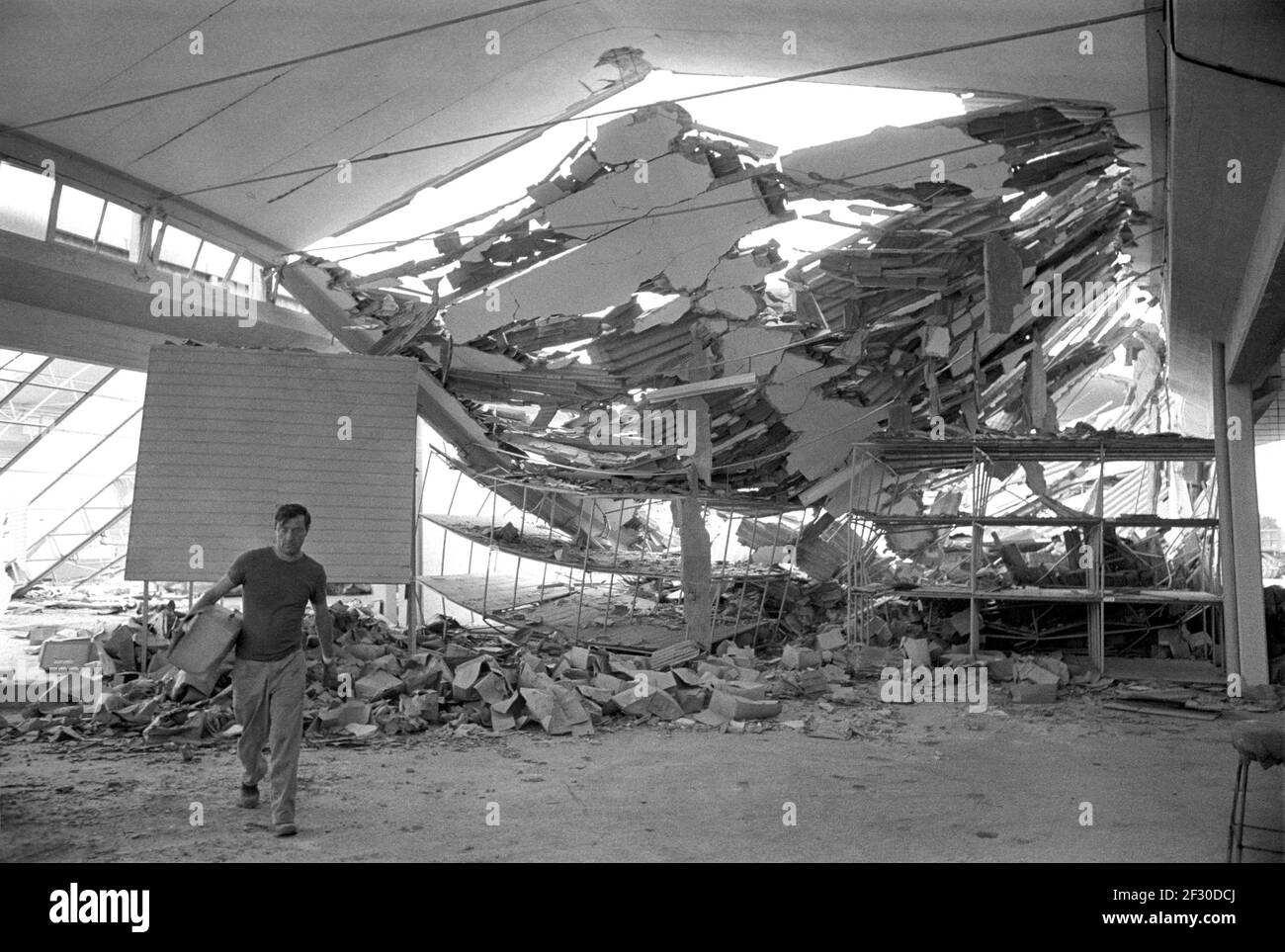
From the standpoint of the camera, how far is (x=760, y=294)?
12.1m

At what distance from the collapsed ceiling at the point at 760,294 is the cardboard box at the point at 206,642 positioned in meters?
6.64

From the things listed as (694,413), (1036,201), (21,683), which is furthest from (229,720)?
(1036,201)

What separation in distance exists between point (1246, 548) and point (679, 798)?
715cm

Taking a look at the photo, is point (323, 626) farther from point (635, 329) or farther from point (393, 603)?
point (393, 603)

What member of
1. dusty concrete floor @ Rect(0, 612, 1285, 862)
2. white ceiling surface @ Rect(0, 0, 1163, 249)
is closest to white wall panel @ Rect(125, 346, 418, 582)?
white ceiling surface @ Rect(0, 0, 1163, 249)

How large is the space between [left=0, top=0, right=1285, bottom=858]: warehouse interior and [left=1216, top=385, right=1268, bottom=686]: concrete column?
3 cm

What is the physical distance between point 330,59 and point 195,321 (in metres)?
5.78

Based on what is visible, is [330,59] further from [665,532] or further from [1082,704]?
[665,532]

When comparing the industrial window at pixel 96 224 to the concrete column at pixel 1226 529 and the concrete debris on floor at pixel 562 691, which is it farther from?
the concrete column at pixel 1226 529

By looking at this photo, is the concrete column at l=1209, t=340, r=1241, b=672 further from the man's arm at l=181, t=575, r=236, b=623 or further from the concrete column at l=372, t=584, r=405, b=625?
the concrete column at l=372, t=584, r=405, b=625

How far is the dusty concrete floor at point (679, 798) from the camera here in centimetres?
557

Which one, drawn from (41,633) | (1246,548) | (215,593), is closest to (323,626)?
(215,593)

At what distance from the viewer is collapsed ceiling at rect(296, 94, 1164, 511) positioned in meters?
10.4

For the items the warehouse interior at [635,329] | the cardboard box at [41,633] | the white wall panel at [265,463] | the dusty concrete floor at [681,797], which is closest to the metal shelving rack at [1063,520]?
the warehouse interior at [635,329]
